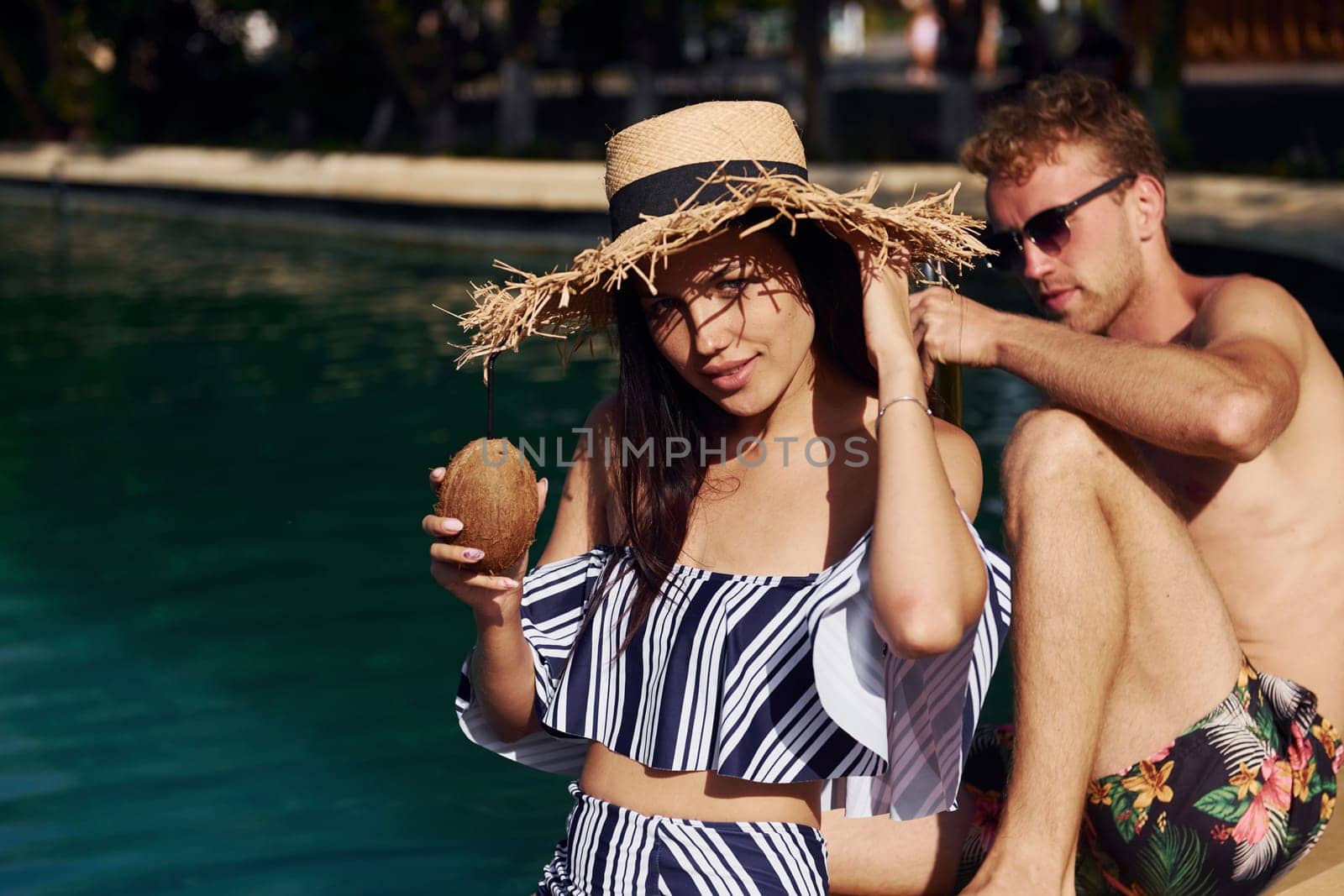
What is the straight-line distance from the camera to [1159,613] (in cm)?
295

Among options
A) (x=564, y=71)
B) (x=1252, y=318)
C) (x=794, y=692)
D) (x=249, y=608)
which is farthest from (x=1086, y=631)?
(x=564, y=71)

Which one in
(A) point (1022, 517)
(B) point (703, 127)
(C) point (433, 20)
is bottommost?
(A) point (1022, 517)

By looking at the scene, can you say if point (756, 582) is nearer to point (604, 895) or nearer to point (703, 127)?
point (604, 895)

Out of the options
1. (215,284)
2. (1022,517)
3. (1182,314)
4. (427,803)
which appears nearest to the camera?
(1022,517)

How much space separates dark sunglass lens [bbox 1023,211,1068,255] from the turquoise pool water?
83.7 inches

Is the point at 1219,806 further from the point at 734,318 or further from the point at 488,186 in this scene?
the point at 488,186

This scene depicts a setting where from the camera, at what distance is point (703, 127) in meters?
2.70

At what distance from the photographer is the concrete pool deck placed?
11.8 m

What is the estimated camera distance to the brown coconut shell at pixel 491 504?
2.63 m

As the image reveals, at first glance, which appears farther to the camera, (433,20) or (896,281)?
(433,20)

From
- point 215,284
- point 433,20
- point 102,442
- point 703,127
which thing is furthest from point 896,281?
point 433,20

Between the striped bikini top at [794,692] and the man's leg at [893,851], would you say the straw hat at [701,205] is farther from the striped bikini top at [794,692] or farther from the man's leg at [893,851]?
the man's leg at [893,851]

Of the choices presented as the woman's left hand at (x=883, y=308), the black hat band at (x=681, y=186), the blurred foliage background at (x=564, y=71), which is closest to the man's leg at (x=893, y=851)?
the woman's left hand at (x=883, y=308)

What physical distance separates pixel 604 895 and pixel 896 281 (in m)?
1.13
